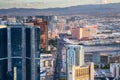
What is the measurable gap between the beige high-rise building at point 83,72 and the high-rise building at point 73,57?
4 cm

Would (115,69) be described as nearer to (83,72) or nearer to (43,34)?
(83,72)

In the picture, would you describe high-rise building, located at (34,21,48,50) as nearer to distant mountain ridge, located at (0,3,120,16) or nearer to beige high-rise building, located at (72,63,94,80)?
distant mountain ridge, located at (0,3,120,16)

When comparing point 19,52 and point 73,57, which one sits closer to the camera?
point 73,57

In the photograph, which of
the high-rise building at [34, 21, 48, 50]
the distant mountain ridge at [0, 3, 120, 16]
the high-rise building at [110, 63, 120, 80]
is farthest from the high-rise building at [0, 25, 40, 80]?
the high-rise building at [110, 63, 120, 80]

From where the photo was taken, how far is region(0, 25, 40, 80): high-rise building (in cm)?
504

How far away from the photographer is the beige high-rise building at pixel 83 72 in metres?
4.77

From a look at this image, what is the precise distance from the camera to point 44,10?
503cm

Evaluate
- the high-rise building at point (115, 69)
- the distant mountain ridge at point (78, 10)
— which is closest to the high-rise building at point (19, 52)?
the distant mountain ridge at point (78, 10)

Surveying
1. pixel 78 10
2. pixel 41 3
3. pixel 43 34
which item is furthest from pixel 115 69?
pixel 41 3

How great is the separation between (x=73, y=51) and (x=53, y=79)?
0.36m

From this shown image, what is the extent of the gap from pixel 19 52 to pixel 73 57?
682mm

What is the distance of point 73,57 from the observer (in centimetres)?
483

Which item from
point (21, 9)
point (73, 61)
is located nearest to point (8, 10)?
point (21, 9)

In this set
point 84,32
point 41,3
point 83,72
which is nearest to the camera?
point 83,72
